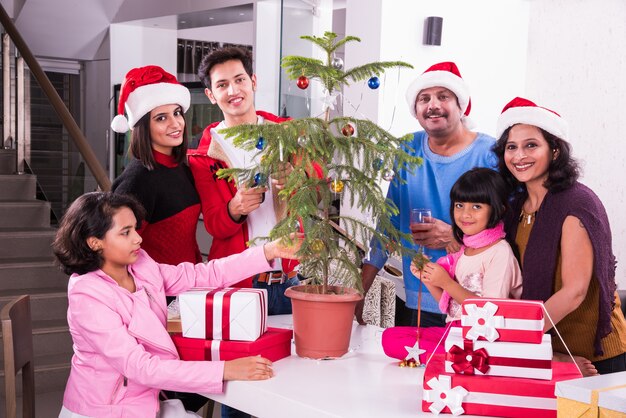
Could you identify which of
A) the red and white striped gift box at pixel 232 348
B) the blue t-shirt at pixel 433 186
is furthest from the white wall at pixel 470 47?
the red and white striped gift box at pixel 232 348

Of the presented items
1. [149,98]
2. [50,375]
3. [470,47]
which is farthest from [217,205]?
[470,47]

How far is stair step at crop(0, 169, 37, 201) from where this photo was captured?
5977mm

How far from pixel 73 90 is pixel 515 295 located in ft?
27.2

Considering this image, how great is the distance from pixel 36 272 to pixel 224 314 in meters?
3.66

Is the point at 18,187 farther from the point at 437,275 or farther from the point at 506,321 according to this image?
the point at 506,321

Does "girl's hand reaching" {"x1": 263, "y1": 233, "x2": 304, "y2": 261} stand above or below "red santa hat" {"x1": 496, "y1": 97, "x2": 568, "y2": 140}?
below

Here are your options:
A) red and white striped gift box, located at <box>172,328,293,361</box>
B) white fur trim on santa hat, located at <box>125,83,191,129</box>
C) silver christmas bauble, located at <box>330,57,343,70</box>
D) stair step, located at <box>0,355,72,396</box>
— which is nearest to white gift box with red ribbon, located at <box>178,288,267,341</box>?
red and white striped gift box, located at <box>172,328,293,361</box>

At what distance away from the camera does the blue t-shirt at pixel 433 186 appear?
2.51m

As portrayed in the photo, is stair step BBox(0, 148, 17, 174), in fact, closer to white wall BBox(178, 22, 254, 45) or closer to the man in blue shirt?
white wall BBox(178, 22, 254, 45)

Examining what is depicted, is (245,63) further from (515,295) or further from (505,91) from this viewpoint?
(505,91)

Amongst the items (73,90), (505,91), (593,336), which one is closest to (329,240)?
(593,336)

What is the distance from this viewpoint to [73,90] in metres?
9.41

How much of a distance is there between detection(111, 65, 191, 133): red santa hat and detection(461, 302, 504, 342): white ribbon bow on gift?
1.40 m

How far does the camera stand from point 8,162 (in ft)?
20.6
